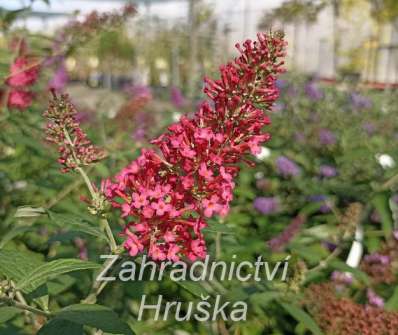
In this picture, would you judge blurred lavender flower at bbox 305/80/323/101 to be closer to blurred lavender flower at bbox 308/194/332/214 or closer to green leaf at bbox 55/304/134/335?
blurred lavender flower at bbox 308/194/332/214

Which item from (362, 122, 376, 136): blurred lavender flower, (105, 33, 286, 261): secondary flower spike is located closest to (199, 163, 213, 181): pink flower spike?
(105, 33, 286, 261): secondary flower spike

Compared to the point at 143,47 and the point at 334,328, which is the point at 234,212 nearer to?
the point at 334,328

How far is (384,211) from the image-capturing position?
2.40m

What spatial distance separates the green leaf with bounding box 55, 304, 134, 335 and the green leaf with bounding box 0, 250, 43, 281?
0.18m

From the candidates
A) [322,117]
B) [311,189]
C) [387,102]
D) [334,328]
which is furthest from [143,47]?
[334,328]

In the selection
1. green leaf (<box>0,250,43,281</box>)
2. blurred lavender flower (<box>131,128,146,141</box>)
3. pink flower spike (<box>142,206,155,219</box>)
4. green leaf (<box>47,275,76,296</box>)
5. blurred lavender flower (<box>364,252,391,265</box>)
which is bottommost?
blurred lavender flower (<box>364,252,391,265</box>)

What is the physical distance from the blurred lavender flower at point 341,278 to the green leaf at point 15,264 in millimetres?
1332

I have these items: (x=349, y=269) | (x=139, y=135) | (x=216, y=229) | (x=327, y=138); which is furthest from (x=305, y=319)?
(x=327, y=138)

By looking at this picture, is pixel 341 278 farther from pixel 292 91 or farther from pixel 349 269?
pixel 292 91

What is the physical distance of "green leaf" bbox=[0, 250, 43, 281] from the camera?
1.30 meters

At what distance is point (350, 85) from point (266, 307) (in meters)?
4.56

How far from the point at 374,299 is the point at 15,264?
56.2 inches

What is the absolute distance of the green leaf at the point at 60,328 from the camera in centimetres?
123

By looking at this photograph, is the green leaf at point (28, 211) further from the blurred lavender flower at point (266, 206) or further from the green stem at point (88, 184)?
the blurred lavender flower at point (266, 206)
